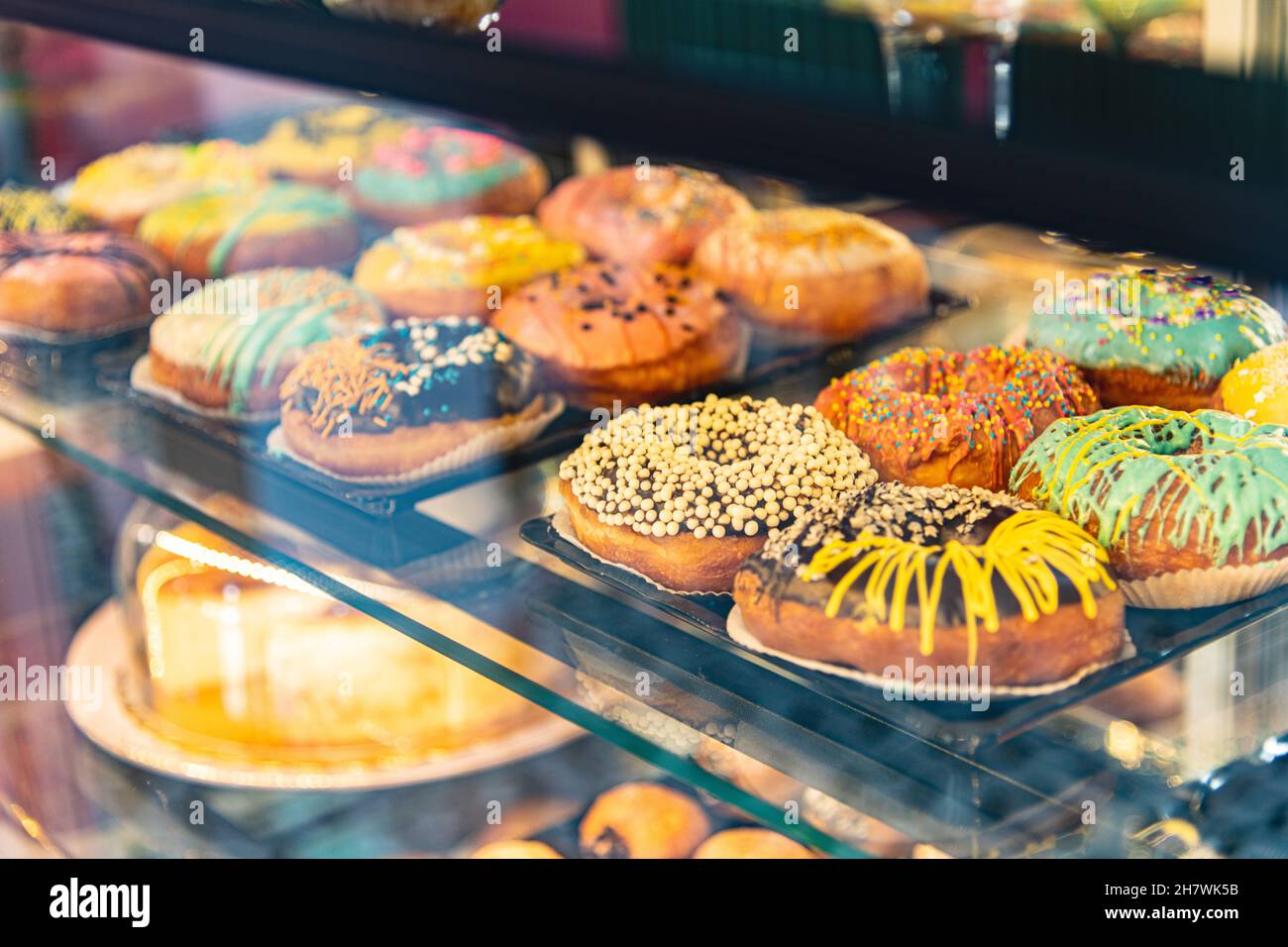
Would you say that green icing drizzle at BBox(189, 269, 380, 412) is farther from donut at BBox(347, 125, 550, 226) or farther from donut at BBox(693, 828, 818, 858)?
donut at BBox(693, 828, 818, 858)

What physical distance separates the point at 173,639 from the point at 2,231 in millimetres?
726

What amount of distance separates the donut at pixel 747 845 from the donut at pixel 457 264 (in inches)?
32.3

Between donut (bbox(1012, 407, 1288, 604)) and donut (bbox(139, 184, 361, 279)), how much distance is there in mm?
1346

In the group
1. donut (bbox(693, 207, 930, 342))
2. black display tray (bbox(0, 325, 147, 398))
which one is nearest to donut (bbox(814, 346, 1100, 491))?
donut (bbox(693, 207, 930, 342))

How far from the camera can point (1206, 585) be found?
46.8 inches

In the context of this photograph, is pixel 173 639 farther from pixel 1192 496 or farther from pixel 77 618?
pixel 1192 496

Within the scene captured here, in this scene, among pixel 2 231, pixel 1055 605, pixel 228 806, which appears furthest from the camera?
pixel 2 231

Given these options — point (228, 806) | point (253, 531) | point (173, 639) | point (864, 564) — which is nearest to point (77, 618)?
point (173, 639)

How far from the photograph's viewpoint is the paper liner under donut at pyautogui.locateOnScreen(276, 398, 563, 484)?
1558mm

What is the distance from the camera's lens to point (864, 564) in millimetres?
1136

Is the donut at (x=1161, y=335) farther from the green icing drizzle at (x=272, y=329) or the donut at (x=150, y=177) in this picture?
the donut at (x=150, y=177)

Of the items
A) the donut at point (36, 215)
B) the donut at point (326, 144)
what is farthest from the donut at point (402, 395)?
the donut at point (326, 144)

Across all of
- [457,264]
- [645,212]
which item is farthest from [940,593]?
[645,212]
